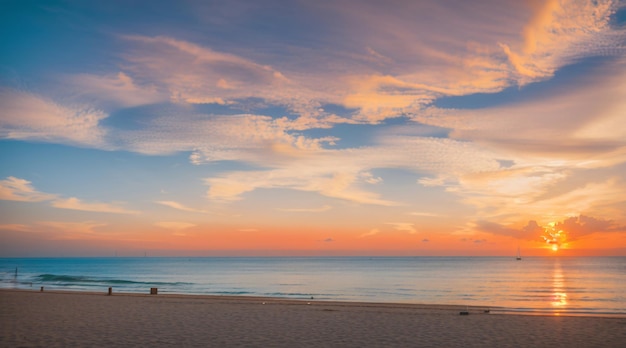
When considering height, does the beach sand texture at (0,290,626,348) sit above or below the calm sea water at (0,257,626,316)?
above

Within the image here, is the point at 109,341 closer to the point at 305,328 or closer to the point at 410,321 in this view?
the point at 305,328

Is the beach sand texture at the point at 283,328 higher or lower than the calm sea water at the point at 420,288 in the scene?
higher

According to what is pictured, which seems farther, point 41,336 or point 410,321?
point 410,321

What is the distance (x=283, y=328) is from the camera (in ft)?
62.0

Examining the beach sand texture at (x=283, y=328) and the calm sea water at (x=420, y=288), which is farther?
the calm sea water at (x=420, y=288)

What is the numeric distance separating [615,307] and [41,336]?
42.6 metres

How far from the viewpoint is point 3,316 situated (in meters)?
21.5

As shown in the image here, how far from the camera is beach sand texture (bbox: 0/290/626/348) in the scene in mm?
15523

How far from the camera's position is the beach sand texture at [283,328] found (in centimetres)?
1552

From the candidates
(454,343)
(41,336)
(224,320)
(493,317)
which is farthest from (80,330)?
(493,317)

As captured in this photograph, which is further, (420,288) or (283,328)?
(420,288)

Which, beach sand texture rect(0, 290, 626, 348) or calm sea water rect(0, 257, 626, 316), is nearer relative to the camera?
beach sand texture rect(0, 290, 626, 348)

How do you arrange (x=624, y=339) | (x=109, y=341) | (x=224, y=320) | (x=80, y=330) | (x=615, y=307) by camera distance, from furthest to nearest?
(x=615, y=307), (x=224, y=320), (x=80, y=330), (x=624, y=339), (x=109, y=341)

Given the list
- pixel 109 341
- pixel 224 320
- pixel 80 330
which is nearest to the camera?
pixel 109 341
